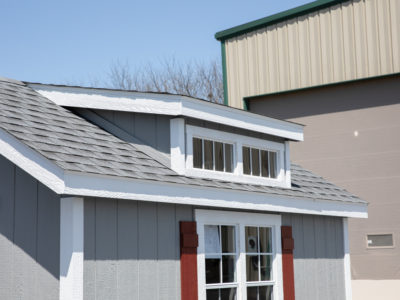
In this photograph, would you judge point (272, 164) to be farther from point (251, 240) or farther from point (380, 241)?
point (380, 241)

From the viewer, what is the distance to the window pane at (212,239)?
30.5ft

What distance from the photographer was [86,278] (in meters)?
7.52

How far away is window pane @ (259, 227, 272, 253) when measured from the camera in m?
10.3

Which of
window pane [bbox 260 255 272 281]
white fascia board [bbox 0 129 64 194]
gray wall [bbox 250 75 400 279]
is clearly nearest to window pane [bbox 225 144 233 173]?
window pane [bbox 260 255 272 281]

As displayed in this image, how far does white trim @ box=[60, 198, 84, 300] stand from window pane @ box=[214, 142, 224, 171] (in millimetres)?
2896

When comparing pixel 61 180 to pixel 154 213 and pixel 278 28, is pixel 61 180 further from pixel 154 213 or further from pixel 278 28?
pixel 278 28

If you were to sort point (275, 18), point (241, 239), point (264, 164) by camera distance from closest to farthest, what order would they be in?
point (241, 239) < point (264, 164) < point (275, 18)

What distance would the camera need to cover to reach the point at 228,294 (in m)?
9.58

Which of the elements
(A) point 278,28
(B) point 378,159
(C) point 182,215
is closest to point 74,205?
(C) point 182,215

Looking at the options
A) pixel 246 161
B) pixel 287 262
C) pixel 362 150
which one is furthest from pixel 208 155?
pixel 362 150

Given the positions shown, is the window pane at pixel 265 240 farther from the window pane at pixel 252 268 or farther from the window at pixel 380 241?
the window at pixel 380 241

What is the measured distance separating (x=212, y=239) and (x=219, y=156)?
1.30 metres

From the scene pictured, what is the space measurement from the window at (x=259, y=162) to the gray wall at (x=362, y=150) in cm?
438

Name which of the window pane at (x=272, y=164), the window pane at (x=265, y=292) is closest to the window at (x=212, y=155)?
the window pane at (x=272, y=164)
